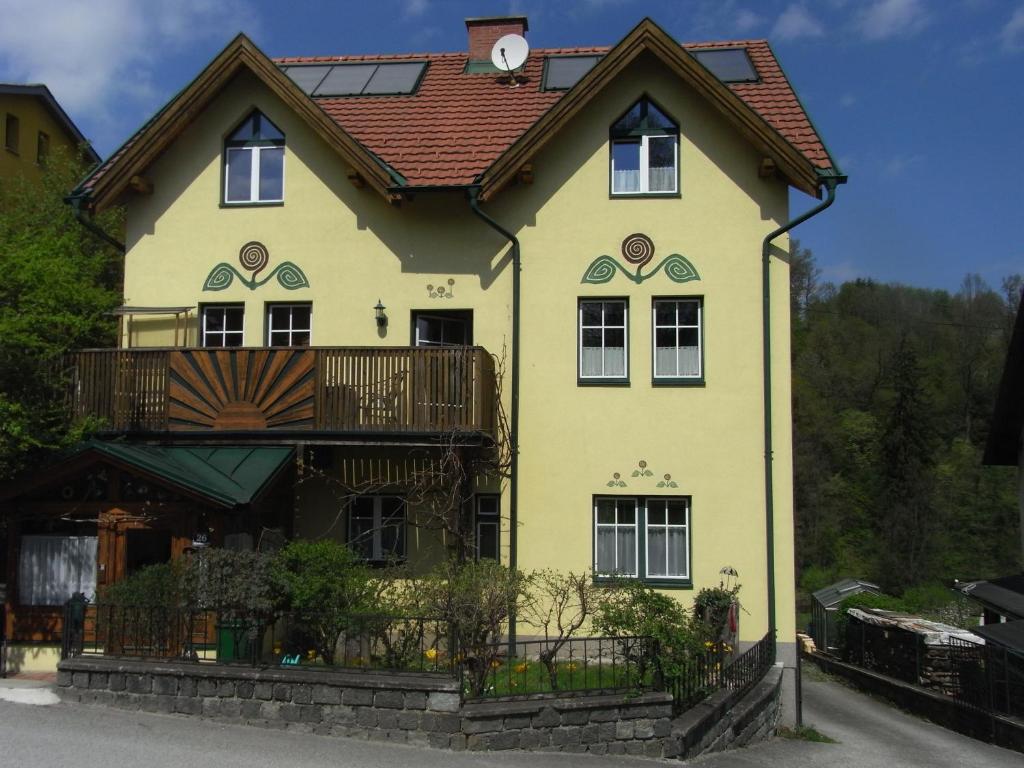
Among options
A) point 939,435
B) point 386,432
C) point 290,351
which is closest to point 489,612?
point 386,432

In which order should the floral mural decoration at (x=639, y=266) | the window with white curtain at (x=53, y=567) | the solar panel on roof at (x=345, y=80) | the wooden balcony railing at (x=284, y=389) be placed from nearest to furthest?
the window with white curtain at (x=53, y=567) < the wooden balcony railing at (x=284, y=389) < the floral mural decoration at (x=639, y=266) < the solar panel on roof at (x=345, y=80)

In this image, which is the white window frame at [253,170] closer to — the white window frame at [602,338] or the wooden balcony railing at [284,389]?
the wooden balcony railing at [284,389]

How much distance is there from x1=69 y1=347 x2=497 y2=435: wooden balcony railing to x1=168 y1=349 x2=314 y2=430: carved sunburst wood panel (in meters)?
0.01

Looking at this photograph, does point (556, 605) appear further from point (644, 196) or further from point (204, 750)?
point (644, 196)

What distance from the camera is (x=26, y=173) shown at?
31531 mm

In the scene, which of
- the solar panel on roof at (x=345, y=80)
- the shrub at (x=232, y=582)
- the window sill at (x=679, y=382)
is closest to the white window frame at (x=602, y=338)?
the window sill at (x=679, y=382)

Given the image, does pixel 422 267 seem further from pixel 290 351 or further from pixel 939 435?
pixel 939 435

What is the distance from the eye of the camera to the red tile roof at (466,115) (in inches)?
667

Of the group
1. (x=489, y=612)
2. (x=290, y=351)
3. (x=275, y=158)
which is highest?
(x=275, y=158)

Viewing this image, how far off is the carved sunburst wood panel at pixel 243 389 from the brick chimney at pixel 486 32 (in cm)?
829

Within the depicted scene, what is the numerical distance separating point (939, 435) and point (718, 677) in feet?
185

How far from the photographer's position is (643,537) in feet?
52.6

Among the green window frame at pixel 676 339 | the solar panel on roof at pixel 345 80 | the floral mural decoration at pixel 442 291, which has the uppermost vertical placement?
the solar panel on roof at pixel 345 80

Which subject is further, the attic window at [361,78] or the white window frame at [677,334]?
the attic window at [361,78]
